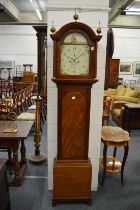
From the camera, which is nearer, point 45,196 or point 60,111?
point 60,111

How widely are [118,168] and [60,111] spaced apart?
1451 millimetres

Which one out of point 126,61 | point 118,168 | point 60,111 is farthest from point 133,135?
point 126,61

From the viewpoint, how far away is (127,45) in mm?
10266

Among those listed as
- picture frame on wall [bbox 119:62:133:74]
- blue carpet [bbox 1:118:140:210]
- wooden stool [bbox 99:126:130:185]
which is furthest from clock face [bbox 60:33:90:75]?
picture frame on wall [bbox 119:62:133:74]

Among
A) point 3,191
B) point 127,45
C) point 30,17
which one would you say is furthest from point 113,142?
point 127,45

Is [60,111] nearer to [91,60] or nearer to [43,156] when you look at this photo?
[91,60]

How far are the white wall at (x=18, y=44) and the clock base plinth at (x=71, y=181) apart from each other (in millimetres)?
8408

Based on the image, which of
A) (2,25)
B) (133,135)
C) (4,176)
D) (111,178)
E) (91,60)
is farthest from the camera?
(2,25)

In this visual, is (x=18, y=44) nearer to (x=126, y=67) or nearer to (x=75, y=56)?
(x=126, y=67)

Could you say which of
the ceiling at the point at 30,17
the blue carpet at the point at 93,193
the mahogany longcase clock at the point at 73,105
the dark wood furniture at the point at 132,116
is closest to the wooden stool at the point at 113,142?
the blue carpet at the point at 93,193

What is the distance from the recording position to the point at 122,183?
3.08 metres

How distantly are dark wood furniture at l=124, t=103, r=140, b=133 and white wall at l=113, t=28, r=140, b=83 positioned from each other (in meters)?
5.40

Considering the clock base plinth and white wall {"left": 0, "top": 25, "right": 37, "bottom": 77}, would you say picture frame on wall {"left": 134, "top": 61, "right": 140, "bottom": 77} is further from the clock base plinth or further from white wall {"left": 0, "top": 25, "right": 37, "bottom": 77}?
the clock base plinth

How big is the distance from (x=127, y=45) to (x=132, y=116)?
5.85m
